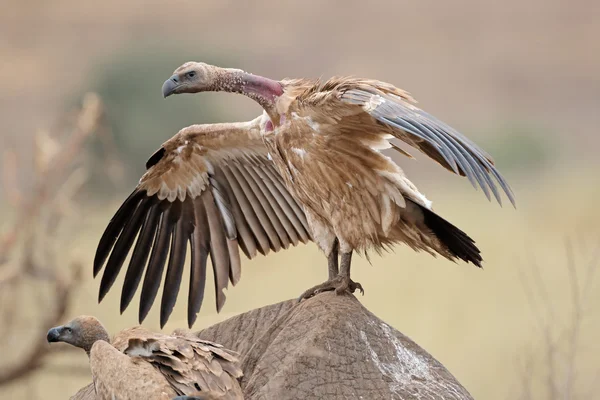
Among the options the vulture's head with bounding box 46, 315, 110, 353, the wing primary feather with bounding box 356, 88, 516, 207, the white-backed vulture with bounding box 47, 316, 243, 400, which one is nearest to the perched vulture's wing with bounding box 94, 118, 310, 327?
the vulture's head with bounding box 46, 315, 110, 353

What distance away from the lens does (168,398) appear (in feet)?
9.57

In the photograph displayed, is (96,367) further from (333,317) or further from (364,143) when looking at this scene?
(364,143)

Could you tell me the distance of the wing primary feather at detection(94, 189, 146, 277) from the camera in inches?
184

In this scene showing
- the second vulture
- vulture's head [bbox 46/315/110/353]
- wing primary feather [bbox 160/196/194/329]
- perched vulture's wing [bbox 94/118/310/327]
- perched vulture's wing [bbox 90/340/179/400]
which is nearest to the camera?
perched vulture's wing [bbox 90/340/179/400]

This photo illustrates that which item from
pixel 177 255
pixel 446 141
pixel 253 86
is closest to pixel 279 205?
pixel 177 255

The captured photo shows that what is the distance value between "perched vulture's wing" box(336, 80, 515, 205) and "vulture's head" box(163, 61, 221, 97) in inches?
32.2

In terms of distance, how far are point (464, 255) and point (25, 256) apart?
4638 mm

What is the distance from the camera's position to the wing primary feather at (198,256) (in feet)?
15.1

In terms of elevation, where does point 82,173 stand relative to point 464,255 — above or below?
below

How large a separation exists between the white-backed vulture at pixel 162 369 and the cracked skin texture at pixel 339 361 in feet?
0.53

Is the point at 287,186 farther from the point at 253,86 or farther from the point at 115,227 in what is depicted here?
the point at 115,227

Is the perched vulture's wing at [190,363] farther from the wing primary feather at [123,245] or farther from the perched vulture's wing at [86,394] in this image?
the wing primary feather at [123,245]

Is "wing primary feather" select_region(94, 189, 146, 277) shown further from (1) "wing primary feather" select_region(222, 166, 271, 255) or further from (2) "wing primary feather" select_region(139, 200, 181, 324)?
(1) "wing primary feather" select_region(222, 166, 271, 255)

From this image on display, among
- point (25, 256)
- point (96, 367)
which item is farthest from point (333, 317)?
point (25, 256)
